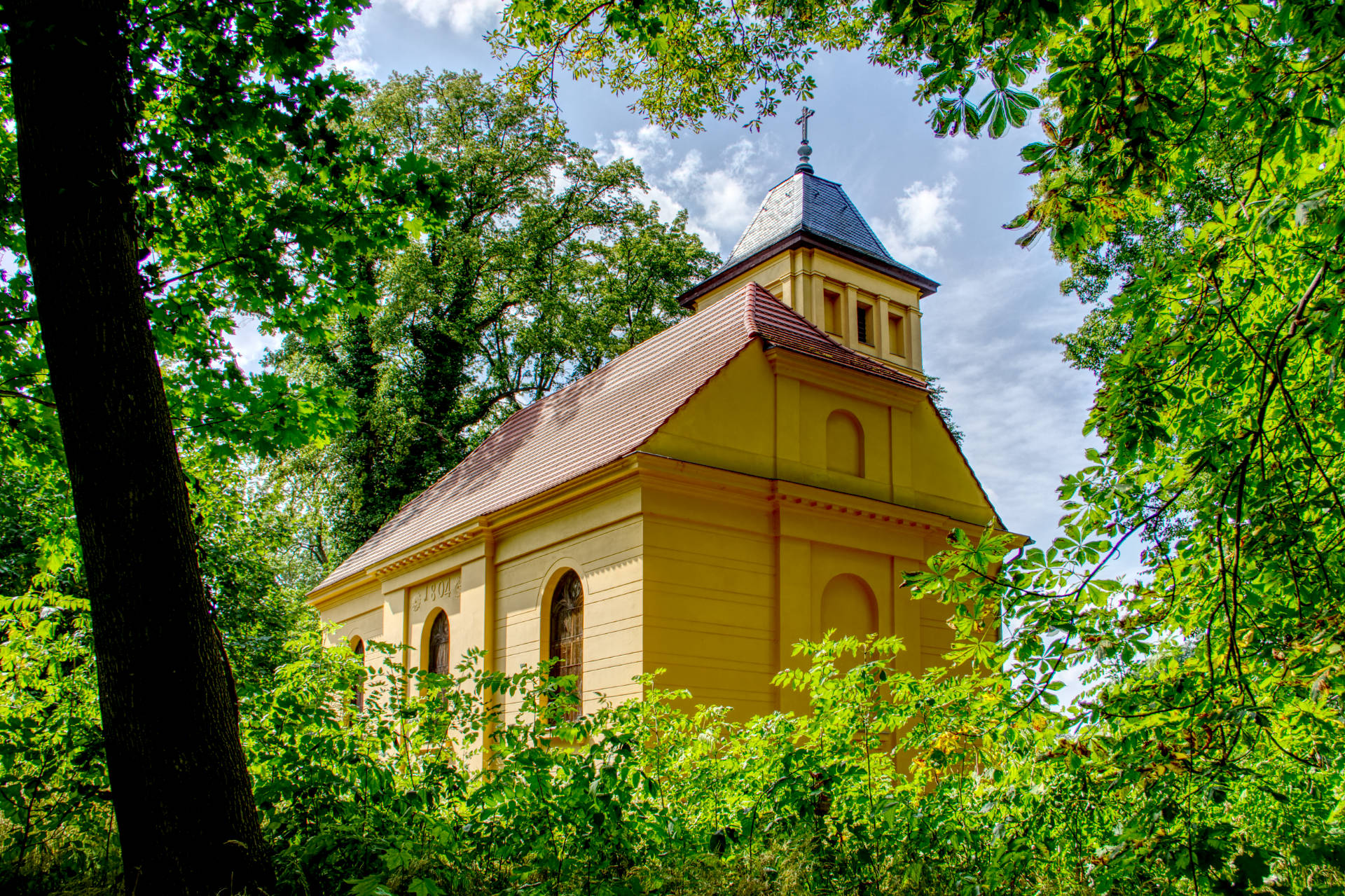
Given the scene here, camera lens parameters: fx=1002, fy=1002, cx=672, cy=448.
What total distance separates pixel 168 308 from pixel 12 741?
167 inches

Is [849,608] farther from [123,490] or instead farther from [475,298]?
[475,298]

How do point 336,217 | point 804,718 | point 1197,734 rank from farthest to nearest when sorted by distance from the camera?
point 336,217, point 804,718, point 1197,734

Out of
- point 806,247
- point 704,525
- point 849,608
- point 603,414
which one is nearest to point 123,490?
point 704,525

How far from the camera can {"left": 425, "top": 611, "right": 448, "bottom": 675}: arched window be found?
20359 millimetres

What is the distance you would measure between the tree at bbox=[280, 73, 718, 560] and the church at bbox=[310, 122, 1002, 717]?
717cm

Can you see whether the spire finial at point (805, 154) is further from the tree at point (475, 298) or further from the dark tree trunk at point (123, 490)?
the dark tree trunk at point (123, 490)

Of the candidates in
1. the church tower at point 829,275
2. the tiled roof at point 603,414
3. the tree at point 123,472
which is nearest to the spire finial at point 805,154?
the church tower at point 829,275

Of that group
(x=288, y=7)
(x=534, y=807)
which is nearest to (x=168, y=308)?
(x=288, y=7)

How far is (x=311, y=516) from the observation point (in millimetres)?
30312

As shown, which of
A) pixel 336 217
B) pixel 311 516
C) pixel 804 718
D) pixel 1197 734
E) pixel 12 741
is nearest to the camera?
pixel 1197 734

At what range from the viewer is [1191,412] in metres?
5.32

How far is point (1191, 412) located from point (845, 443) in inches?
507

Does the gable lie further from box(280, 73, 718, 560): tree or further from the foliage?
box(280, 73, 718, 560): tree

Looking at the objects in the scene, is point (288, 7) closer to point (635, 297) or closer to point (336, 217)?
point (336, 217)
